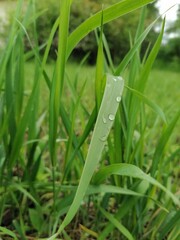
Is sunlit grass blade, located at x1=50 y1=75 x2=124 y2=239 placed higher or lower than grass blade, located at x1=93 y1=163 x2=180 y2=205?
higher

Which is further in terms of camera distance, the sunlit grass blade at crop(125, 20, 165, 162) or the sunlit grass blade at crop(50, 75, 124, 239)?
the sunlit grass blade at crop(125, 20, 165, 162)

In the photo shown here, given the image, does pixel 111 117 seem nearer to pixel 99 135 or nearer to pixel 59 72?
pixel 99 135

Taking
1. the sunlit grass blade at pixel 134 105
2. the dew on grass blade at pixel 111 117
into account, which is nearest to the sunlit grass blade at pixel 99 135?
the dew on grass blade at pixel 111 117

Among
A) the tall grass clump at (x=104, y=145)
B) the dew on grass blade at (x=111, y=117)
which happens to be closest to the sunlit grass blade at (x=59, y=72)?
the tall grass clump at (x=104, y=145)

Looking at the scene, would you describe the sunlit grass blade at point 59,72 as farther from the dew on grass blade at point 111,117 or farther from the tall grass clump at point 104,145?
the dew on grass blade at point 111,117

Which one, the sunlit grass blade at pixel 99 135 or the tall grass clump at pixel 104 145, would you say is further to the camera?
the tall grass clump at pixel 104 145

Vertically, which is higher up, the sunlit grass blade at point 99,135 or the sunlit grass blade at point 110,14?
the sunlit grass blade at point 110,14

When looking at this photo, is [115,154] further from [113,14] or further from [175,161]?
[175,161]

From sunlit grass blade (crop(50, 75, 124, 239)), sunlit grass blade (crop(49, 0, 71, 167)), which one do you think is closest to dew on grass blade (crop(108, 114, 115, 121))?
sunlit grass blade (crop(50, 75, 124, 239))

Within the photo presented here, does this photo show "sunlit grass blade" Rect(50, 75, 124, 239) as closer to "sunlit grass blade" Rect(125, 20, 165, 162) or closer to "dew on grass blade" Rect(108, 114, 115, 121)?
"dew on grass blade" Rect(108, 114, 115, 121)
